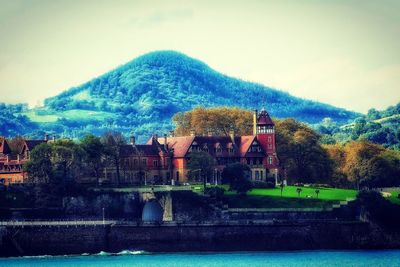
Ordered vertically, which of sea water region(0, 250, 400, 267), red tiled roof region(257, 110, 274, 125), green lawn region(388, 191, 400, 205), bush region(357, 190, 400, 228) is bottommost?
sea water region(0, 250, 400, 267)

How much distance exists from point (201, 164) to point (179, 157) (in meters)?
4.49

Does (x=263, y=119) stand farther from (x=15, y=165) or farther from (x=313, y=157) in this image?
(x=15, y=165)

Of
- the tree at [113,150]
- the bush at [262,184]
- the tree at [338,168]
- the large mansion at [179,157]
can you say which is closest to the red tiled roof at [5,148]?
the large mansion at [179,157]

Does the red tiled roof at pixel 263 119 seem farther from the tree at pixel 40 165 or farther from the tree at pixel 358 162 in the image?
the tree at pixel 40 165

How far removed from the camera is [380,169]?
154m

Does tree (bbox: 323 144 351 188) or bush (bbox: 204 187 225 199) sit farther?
tree (bbox: 323 144 351 188)

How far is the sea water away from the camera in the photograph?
114500 mm


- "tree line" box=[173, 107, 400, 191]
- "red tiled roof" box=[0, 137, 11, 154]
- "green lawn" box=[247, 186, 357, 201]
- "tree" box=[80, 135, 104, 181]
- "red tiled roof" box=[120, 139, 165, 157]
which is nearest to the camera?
"green lawn" box=[247, 186, 357, 201]

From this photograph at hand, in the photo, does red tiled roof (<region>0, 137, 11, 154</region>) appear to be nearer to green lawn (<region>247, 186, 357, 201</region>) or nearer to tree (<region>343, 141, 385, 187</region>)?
green lawn (<region>247, 186, 357, 201</region>)

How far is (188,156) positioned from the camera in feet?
477

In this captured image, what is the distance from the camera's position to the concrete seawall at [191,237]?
404ft

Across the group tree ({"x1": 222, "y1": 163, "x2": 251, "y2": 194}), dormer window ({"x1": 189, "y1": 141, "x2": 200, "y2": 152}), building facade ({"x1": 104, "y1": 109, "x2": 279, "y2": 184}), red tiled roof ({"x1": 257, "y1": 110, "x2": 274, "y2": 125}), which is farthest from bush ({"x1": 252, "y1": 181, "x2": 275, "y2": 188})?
red tiled roof ({"x1": 257, "y1": 110, "x2": 274, "y2": 125})

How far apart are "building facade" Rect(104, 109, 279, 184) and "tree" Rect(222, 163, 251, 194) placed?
2528 millimetres

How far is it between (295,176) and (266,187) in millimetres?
11798
